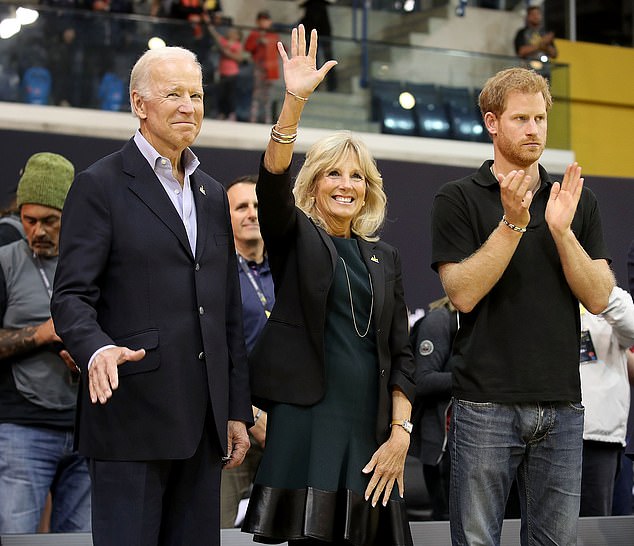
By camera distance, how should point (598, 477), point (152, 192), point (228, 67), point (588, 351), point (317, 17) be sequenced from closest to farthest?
1. point (152, 192)
2. point (598, 477)
3. point (588, 351)
4. point (228, 67)
5. point (317, 17)

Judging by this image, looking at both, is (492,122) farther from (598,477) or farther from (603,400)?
(598,477)

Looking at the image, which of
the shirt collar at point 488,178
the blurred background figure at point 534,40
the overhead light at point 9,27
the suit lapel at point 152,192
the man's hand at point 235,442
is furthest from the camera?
the blurred background figure at point 534,40

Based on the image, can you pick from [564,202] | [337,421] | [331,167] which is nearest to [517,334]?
[564,202]

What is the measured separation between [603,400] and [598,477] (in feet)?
0.96

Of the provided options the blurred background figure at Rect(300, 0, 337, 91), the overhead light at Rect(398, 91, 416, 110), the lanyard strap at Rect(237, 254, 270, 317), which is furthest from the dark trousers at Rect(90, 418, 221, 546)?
the blurred background figure at Rect(300, 0, 337, 91)

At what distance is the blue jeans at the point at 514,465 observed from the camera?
8.45ft

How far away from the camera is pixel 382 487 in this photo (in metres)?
2.56

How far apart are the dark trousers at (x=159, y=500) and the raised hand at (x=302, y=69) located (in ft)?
2.62

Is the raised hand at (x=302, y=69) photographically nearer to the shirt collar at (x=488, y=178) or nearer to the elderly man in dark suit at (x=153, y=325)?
the elderly man in dark suit at (x=153, y=325)

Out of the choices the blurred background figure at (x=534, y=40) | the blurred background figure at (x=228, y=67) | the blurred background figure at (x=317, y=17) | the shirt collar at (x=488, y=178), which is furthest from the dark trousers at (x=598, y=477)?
the blurred background figure at (x=534, y=40)

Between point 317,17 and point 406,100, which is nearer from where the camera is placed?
point 406,100

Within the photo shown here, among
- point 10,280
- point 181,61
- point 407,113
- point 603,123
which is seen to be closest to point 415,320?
point 10,280

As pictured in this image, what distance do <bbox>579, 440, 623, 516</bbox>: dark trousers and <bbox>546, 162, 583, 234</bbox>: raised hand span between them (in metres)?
1.67

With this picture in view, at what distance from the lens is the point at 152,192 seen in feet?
7.90
